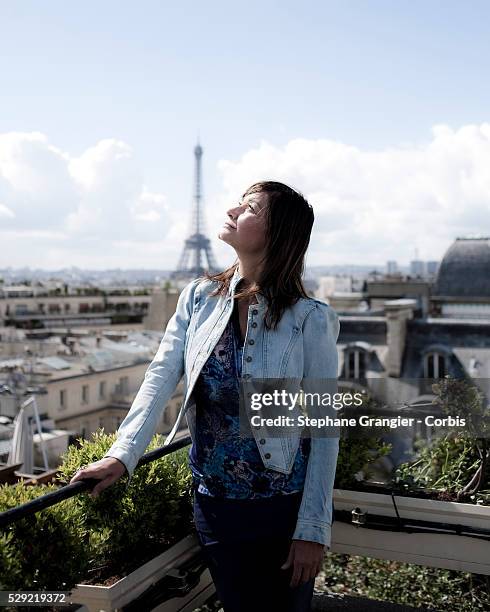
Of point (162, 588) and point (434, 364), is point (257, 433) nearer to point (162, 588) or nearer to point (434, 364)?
point (162, 588)

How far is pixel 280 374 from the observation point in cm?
247

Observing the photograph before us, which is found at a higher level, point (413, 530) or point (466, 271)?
point (466, 271)

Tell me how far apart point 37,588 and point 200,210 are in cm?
11324

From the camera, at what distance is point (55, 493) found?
2.38 m

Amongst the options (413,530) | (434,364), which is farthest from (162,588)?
(434,364)

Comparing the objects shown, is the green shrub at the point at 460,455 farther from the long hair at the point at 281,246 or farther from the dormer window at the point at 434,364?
the dormer window at the point at 434,364

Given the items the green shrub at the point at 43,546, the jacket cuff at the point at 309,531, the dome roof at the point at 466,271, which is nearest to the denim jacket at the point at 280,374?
the jacket cuff at the point at 309,531

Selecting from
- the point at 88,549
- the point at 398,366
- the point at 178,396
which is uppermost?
the point at 88,549

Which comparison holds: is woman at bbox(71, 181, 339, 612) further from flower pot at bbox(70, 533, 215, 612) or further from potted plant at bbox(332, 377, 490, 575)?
potted plant at bbox(332, 377, 490, 575)

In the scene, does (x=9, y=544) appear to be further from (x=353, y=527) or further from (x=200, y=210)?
(x=200, y=210)

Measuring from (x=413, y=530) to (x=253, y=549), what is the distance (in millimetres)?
1275

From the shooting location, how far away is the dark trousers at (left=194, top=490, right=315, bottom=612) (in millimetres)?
2436

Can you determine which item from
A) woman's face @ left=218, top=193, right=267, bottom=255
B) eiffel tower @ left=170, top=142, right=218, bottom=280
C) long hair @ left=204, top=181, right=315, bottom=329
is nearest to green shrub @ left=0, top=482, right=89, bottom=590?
long hair @ left=204, top=181, right=315, bottom=329

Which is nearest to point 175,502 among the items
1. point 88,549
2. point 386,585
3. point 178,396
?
point 88,549
